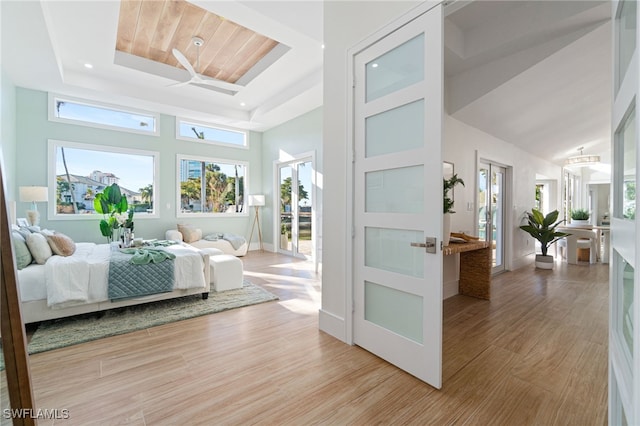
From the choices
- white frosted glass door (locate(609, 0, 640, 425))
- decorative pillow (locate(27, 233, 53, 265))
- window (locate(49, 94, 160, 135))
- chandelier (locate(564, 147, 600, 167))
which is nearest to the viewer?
white frosted glass door (locate(609, 0, 640, 425))

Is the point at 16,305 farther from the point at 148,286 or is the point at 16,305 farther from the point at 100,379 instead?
the point at 148,286

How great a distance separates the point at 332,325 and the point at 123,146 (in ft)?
19.4

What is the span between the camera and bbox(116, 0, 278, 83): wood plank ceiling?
349 centimetres

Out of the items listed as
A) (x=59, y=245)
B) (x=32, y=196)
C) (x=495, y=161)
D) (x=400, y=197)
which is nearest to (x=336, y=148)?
(x=400, y=197)

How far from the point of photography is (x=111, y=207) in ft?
17.4

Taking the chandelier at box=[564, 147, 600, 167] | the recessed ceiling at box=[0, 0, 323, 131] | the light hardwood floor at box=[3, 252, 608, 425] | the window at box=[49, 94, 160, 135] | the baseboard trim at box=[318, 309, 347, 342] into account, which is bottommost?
the light hardwood floor at box=[3, 252, 608, 425]

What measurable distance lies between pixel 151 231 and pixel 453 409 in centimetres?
650

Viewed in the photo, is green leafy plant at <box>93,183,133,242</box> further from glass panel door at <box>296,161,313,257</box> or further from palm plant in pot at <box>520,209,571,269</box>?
palm plant in pot at <box>520,209,571,269</box>

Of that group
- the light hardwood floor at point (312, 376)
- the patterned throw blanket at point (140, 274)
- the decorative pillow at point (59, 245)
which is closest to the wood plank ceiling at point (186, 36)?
the decorative pillow at point (59, 245)

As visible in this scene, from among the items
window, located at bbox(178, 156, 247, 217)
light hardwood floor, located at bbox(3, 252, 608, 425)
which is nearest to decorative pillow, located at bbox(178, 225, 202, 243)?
window, located at bbox(178, 156, 247, 217)

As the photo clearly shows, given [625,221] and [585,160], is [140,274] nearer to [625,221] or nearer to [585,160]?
[625,221]

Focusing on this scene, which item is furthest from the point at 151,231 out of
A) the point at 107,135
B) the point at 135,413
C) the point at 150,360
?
the point at 135,413

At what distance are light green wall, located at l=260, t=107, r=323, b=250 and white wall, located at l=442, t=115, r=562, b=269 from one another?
8.77 ft

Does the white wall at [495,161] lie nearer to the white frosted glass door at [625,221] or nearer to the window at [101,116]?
the white frosted glass door at [625,221]
